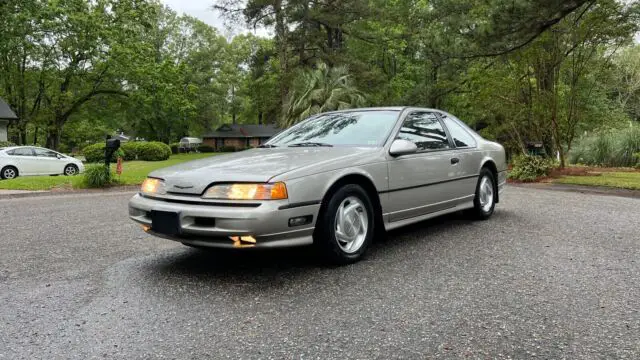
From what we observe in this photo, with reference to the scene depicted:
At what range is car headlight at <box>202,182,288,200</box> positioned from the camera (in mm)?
3492

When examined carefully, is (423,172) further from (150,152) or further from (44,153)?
(150,152)

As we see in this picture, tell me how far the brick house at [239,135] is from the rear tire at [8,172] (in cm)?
4551

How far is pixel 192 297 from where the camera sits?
11.0 ft

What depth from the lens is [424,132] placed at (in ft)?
17.0

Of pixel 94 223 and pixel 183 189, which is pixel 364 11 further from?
pixel 183 189

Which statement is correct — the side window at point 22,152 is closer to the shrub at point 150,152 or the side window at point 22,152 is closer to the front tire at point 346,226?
the shrub at point 150,152

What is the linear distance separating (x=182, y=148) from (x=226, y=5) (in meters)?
34.8

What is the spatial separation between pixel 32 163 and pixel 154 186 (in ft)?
52.9

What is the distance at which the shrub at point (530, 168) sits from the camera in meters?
12.6

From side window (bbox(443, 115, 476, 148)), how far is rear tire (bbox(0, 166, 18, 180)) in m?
16.3

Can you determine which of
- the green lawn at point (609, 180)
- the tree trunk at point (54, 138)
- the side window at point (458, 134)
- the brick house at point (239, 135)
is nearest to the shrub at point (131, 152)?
the tree trunk at point (54, 138)

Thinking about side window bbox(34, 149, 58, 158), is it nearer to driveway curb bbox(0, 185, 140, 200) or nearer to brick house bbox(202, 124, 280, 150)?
driveway curb bbox(0, 185, 140, 200)

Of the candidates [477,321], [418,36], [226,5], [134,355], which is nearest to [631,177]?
[477,321]

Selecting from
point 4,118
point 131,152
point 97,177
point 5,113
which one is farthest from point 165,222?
point 5,113
